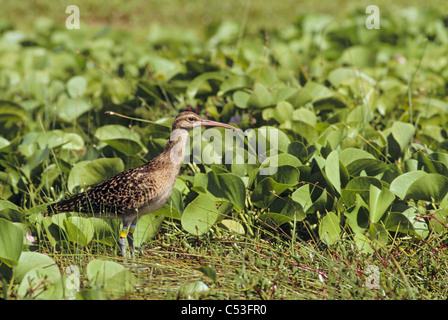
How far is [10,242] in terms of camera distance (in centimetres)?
289

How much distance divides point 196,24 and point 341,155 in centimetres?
849

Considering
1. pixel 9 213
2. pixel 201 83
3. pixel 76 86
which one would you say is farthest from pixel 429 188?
pixel 76 86

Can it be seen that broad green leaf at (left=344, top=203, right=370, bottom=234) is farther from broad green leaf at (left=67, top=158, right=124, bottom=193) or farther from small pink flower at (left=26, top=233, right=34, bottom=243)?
→ small pink flower at (left=26, top=233, right=34, bottom=243)

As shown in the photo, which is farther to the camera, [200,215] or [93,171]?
[93,171]

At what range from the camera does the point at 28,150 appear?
173 inches

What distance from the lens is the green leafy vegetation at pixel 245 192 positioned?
117 inches

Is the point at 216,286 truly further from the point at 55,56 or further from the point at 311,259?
the point at 55,56

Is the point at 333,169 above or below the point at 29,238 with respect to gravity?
above

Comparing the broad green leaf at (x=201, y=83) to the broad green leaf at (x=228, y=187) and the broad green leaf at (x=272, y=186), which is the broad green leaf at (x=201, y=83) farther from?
the broad green leaf at (x=272, y=186)

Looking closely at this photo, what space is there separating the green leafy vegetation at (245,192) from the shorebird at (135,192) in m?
0.09

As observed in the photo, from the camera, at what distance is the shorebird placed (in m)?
3.42

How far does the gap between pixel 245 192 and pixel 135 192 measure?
26.8 inches

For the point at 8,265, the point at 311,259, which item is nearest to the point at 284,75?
the point at 311,259

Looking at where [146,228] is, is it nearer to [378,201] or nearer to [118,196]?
[118,196]
